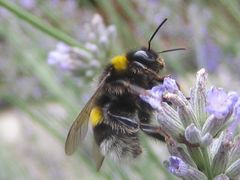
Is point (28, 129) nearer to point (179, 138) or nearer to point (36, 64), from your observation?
point (36, 64)

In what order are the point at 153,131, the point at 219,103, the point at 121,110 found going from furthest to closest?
1. the point at 121,110
2. the point at 153,131
3. the point at 219,103

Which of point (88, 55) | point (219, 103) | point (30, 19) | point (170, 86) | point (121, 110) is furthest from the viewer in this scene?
point (88, 55)

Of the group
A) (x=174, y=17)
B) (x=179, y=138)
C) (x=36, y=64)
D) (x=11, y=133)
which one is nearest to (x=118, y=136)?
(x=179, y=138)

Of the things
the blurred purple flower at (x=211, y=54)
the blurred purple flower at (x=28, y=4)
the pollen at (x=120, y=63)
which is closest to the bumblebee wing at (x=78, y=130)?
the pollen at (x=120, y=63)

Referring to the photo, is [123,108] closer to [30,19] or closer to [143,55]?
[143,55]

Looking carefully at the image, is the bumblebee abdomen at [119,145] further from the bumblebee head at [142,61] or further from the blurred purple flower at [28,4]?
the blurred purple flower at [28,4]

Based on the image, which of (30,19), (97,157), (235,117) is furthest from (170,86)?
(30,19)

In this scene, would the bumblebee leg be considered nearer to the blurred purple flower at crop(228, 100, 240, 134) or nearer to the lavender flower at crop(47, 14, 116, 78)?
the blurred purple flower at crop(228, 100, 240, 134)

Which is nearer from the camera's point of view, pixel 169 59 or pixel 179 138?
pixel 179 138
